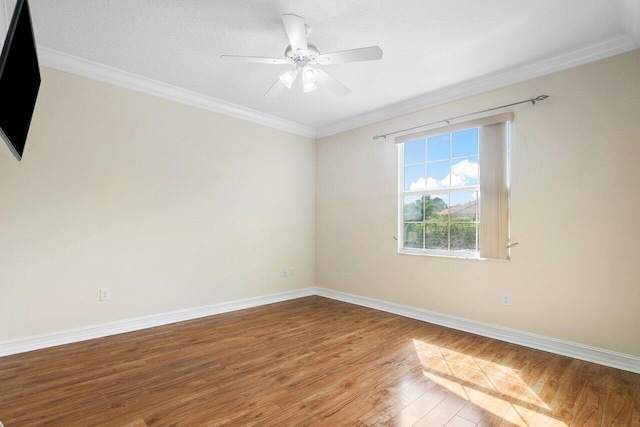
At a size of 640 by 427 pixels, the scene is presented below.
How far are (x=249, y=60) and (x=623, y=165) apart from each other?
3137 millimetres

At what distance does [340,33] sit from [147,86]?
226 cm

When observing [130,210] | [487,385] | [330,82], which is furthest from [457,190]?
[130,210]

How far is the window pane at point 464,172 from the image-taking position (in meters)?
3.42

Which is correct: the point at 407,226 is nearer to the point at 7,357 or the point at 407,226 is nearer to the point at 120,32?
the point at 120,32

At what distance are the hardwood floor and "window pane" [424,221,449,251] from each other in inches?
40.3

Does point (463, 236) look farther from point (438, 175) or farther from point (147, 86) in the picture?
point (147, 86)

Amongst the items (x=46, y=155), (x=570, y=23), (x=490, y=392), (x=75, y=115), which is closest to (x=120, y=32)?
(x=75, y=115)

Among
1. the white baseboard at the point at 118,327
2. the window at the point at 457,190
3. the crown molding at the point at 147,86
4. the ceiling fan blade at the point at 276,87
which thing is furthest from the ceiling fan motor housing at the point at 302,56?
the white baseboard at the point at 118,327

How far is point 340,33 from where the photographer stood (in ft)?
8.06

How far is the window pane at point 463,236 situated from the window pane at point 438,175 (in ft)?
1.66

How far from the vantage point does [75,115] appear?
9.70 ft

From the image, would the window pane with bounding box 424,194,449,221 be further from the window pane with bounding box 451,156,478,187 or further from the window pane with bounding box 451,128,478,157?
the window pane with bounding box 451,128,478,157

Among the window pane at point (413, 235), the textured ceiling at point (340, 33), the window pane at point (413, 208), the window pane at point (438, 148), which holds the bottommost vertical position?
the window pane at point (413, 235)

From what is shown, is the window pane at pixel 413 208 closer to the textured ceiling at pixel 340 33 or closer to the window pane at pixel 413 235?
the window pane at pixel 413 235
